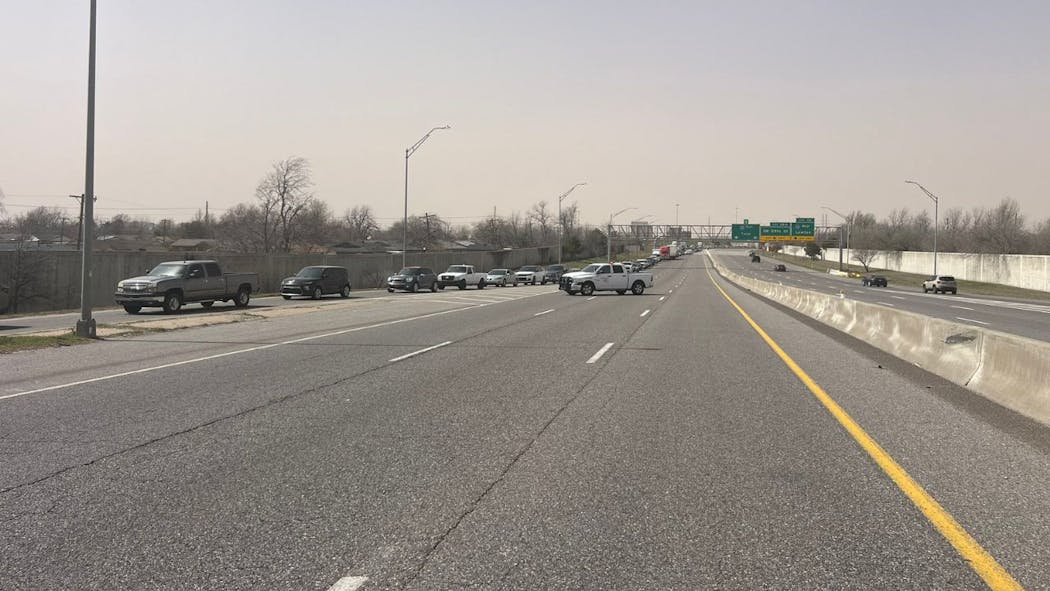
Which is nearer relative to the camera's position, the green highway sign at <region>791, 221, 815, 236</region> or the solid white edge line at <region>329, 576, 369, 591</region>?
the solid white edge line at <region>329, 576, 369, 591</region>

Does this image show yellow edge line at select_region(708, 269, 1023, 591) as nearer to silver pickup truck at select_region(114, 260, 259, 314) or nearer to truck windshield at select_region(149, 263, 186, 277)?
silver pickup truck at select_region(114, 260, 259, 314)

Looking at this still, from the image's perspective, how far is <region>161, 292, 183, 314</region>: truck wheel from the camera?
26172 millimetres

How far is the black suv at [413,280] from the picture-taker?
156 feet

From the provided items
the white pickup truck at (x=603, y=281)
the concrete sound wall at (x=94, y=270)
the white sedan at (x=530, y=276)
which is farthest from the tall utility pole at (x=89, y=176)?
the white sedan at (x=530, y=276)

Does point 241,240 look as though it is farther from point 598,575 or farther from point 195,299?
point 598,575

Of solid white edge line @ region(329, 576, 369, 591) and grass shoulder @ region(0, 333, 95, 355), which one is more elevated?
solid white edge line @ region(329, 576, 369, 591)

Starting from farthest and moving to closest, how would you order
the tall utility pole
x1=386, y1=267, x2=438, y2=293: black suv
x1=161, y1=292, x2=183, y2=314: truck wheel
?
x1=386, y1=267, x2=438, y2=293: black suv → x1=161, y1=292, x2=183, y2=314: truck wheel → the tall utility pole

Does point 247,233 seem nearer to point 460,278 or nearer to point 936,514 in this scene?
point 460,278

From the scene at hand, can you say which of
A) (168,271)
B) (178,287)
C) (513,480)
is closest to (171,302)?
(178,287)

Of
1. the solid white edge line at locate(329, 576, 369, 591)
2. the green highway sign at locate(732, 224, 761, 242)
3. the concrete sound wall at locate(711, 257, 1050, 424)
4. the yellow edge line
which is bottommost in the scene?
the solid white edge line at locate(329, 576, 369, 591)

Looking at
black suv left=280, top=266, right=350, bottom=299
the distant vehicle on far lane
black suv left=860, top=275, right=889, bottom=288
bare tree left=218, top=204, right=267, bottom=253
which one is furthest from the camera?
bare tree left=218, top=204, right=267, bottom=253

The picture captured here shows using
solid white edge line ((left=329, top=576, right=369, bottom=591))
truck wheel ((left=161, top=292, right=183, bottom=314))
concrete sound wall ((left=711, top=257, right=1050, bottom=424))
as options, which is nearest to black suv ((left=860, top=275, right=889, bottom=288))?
concrete sound wall ((left=711, top=257, right=1050, bottom=424))

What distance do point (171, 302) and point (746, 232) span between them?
9457 cm

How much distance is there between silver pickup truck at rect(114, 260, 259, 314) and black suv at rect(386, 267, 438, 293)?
1735 centimetres
